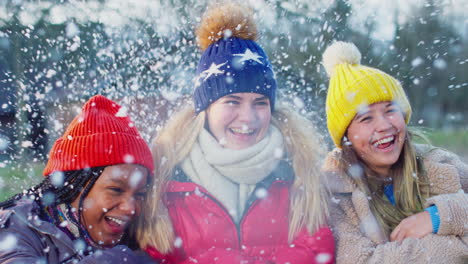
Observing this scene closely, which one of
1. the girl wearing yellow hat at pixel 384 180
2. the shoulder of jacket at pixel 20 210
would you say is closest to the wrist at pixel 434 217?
the girl wearing yellow hat at pixel 384 180

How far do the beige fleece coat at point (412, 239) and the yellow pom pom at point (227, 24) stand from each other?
3.49 feet

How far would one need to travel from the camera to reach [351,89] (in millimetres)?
2561

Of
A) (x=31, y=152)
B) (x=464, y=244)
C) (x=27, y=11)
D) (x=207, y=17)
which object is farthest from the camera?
(x=31, y=152)

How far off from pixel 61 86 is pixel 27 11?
1523mm

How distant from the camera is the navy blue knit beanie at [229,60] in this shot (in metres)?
2.46

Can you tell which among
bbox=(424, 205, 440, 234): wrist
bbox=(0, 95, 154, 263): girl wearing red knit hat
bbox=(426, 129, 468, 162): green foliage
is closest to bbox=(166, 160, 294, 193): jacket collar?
bbox=(0, 95, 154, 263): girl wearing red knit hat

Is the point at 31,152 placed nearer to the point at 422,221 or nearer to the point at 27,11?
the point at 27,11

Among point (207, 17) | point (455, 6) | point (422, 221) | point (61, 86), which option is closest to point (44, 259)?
point (207, 17)

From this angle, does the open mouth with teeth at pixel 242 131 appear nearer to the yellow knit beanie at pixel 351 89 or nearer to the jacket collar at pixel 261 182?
the jacket collar at pixel 261 182

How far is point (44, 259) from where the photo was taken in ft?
6.42

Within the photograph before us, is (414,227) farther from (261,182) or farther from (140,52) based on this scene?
(140,52)

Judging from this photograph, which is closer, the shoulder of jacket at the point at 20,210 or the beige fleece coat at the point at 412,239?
the shoulder of jacket at the point at 20,210

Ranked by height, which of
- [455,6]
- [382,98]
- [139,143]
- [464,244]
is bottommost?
[464,244]

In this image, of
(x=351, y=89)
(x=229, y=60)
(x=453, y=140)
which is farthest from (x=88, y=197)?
(x=453, y=140)
